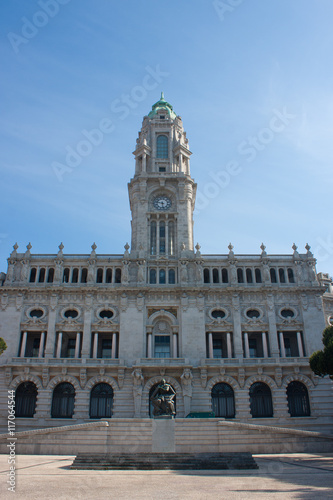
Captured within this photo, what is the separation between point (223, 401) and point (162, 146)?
129 feet

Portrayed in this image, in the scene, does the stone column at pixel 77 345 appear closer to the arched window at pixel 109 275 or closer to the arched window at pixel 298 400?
the arched window at pixel 109 275

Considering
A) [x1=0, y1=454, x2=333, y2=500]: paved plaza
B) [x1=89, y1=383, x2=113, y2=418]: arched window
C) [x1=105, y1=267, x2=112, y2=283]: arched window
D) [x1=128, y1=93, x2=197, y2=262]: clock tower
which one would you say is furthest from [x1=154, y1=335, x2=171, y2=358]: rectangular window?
[x1=0, y1=454, x2=333, y2=500]: paved plaza

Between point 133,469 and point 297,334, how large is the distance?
3195 cm

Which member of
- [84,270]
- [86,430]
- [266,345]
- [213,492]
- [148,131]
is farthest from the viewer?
[148,131]

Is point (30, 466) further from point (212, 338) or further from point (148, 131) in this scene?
point (148, 131)

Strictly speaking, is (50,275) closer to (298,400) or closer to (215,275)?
(215,275)

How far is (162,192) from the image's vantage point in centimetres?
6272

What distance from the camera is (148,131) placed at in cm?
6775

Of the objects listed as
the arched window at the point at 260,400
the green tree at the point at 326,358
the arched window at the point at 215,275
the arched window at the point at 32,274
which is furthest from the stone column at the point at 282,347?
the arched window at the point at 32,274

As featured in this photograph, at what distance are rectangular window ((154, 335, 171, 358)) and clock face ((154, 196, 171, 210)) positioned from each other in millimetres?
19296

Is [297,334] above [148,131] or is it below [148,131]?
below

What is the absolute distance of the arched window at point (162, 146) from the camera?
2601 inches

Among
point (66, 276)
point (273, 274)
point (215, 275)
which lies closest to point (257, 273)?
point (273, 274)

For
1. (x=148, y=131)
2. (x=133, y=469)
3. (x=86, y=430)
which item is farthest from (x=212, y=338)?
(x=148, y=131)
